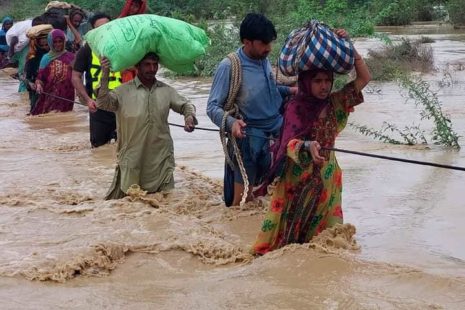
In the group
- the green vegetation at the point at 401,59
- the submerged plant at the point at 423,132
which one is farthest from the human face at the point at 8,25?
the submerged plant at the point at 423,132

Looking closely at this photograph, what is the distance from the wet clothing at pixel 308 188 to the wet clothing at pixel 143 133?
67.3 inches

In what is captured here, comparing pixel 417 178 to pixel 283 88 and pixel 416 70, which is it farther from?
pixel 416 70

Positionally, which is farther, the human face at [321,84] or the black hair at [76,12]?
the black hair at [76,12]

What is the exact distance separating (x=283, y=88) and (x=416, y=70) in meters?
10.9

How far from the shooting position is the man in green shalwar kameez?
6344 mm

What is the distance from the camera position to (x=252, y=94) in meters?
5.79

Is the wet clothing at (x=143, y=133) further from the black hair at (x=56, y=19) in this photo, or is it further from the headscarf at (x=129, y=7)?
the black hair at (x=56, y=19)

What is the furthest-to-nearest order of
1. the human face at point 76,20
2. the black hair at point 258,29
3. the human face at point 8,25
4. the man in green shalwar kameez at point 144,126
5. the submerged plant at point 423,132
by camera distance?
the human face at point 8,25 < the human face at point 76,20 < the submerged plant at point 423,132 < the man in green shalwar kameez at point 144,126 < the black hair at point 258,29

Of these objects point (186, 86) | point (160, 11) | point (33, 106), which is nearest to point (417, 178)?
point (33, 106)

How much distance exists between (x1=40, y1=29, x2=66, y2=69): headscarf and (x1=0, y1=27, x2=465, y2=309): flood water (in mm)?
2588

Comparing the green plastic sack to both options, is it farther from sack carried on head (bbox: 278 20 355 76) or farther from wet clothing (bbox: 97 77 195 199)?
sack carried on head (bbox: 278 20 355 76)

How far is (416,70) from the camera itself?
16.4 m

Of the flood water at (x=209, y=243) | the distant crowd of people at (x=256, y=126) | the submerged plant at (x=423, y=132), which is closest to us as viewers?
the flood water at (x=209, y=243)

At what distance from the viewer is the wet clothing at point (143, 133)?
634 cm
